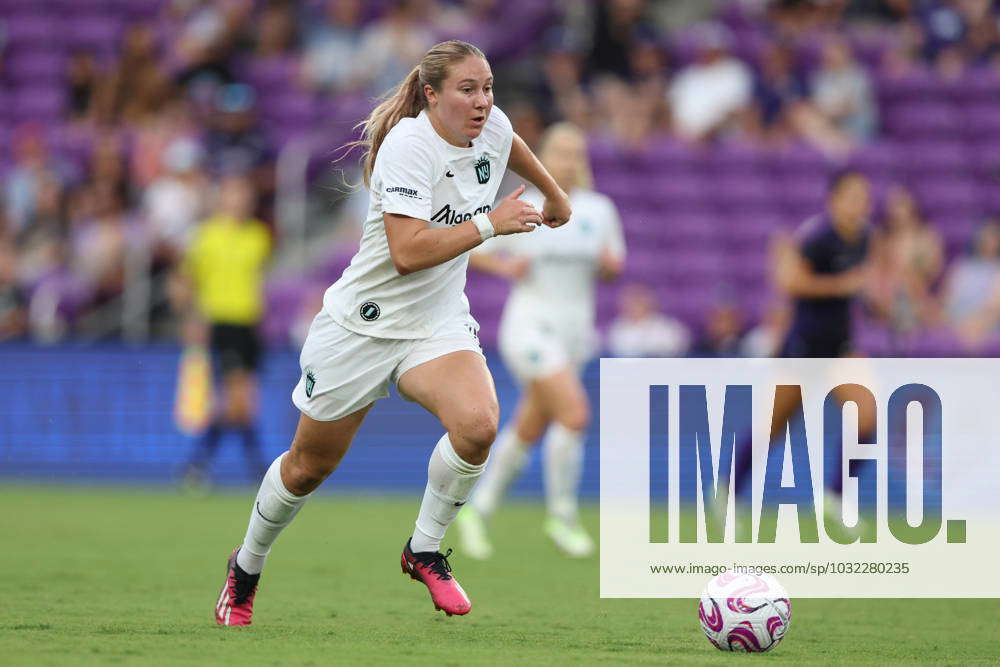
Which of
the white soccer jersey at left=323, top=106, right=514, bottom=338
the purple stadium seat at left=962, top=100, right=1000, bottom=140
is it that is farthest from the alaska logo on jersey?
the purple stadium seat at left=962, top=100, right=1000, bottom=140

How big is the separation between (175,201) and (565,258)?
684 cm

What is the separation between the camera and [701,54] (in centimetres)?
1714

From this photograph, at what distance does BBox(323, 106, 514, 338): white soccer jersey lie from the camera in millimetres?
6074

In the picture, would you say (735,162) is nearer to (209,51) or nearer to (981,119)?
(981,119)

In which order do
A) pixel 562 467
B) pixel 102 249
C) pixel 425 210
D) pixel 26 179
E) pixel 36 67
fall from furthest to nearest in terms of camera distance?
1. pixel 36 67
2. pixel 26 179
3. pixel 102 249
4. pixel 562 467
5. pixel 425 210

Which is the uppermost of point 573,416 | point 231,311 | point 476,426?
point 476,426

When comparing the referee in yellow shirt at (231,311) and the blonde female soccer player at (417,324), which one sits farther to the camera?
the referee in yellow shirt at (231,311)

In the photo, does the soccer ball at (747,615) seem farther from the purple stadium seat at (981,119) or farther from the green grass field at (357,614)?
the purple stadium seat at (981,119)

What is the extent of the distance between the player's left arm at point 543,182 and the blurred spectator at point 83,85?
12.1m

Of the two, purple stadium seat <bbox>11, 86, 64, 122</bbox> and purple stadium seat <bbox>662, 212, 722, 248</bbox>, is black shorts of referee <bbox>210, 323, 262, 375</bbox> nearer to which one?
purple stadium seat <bbox>662, 212, 722, 248</bbox>

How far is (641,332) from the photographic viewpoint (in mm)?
14828

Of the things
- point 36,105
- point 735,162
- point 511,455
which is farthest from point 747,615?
point 36,105

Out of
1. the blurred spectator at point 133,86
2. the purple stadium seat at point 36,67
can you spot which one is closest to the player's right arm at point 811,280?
the blurred spectator at point 133,86

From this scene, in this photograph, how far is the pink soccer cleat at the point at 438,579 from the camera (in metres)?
6.32
